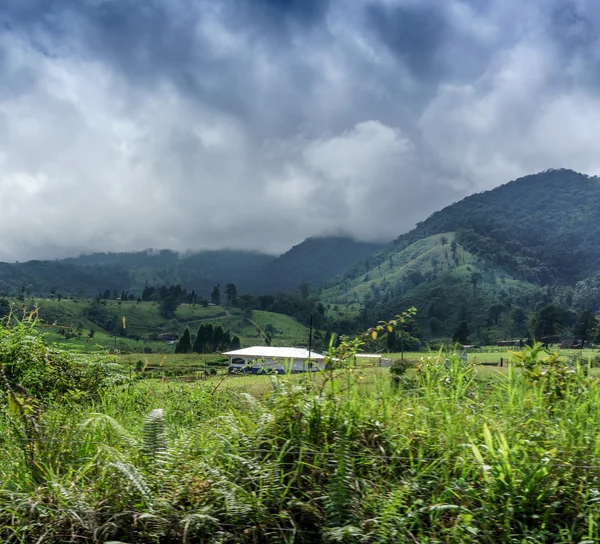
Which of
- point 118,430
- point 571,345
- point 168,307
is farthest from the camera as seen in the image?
point 168,307

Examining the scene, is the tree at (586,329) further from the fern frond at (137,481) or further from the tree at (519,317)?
the tree at (519,317)

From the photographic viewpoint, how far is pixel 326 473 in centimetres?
327

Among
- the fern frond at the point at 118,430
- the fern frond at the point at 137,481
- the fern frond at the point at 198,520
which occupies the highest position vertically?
the fern frond at the point at 118,430

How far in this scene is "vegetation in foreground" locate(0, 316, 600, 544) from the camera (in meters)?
2.90

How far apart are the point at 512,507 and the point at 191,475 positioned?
184cm

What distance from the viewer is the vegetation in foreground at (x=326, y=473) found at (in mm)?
Result: 2900

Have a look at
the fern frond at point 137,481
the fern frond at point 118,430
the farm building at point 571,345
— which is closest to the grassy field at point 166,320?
the farm building at point 571,345

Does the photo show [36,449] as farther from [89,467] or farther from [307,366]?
[307,366]

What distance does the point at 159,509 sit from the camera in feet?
9.97

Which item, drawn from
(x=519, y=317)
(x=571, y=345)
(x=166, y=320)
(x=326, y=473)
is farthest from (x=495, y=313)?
(x=326, y=473)

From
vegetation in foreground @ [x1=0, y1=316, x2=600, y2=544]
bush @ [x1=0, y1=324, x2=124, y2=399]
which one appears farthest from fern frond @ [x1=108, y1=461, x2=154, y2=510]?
bush @ [x1=0, y1=324, x2=124, y2=399]

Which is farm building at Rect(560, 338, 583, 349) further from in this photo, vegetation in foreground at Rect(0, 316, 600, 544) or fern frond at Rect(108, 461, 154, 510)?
fern frond at Rect(108, 461, 154, 510)

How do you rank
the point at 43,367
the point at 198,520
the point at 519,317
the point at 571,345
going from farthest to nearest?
the point at 519,317 → the point at 571,345 → the point at 43,367 → the point at 198,520

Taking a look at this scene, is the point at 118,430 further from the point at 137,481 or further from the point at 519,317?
the point at 519,317
